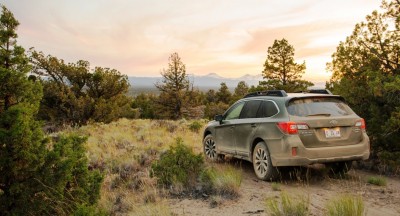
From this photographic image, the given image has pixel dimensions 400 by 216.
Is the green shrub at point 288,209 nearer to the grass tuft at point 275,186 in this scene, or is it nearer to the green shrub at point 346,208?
the green shrub at point 346,208

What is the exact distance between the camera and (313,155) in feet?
22.2

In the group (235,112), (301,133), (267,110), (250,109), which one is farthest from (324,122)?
(235,112)

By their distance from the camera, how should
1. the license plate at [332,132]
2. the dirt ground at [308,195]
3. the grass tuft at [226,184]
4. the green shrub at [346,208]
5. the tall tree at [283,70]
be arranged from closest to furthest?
the green shrub at [346,208], the dirt ground at [308,195], the grass tuft at [226,184], the license plate at [332,132], the tall tree at [283,70]

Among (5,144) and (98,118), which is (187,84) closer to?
(98,118)

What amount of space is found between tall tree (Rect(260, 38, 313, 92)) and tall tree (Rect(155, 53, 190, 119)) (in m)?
10.9

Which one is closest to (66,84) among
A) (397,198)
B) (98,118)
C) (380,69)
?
(98,118)

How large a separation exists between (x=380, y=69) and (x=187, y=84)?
35334 mm

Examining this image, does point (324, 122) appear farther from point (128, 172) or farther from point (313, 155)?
point (128, 172)

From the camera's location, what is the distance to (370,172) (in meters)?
8.94

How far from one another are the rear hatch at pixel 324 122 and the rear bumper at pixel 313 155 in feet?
0.33

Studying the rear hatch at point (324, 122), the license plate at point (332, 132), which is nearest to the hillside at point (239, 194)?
the rear hatch at point (324, 122)

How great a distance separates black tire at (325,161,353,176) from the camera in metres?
7.91

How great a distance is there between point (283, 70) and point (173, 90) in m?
14.0

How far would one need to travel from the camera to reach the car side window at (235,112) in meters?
8.84
